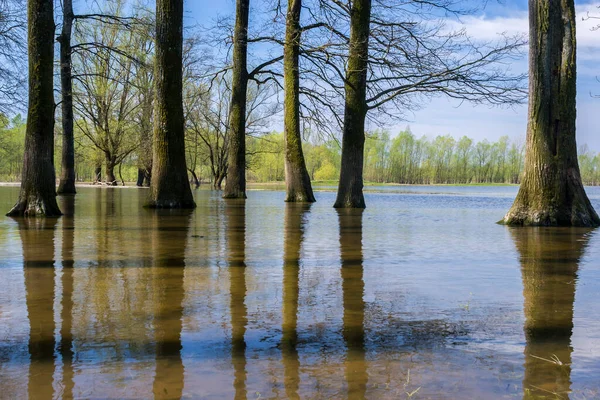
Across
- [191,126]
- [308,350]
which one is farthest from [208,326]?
[191,126]

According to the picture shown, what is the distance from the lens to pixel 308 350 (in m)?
2.80

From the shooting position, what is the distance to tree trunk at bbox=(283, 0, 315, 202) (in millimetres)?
19281

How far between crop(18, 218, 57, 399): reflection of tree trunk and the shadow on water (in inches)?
17.3

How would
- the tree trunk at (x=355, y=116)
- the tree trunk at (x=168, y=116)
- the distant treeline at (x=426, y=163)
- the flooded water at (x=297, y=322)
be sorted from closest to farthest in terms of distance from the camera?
the flooded water at (x=297, y=322)
the tree trunk at (x=168, y=116)
the tree trunk at (x=355, y=116)
the distant treeline at (x=426, y=163)

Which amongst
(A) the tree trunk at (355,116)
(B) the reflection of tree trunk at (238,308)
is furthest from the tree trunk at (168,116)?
(B) the reflection of tree trunk at (238,308)

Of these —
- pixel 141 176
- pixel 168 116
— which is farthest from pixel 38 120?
pixel 141 176

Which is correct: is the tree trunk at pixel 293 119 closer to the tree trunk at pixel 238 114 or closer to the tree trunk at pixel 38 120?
the tree trunk at pixel 238 114

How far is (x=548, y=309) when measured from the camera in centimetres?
375

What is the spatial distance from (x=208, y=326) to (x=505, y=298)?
6.91 ft

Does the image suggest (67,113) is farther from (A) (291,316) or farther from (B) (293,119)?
(A) (291,316)

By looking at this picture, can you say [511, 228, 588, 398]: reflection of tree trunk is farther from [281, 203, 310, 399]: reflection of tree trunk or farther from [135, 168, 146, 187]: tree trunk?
[135, 168, 146, 187]: tree trunk

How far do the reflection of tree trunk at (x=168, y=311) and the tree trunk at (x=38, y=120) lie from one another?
4548mm

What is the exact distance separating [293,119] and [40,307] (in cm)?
1614

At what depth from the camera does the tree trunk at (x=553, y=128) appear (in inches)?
402
